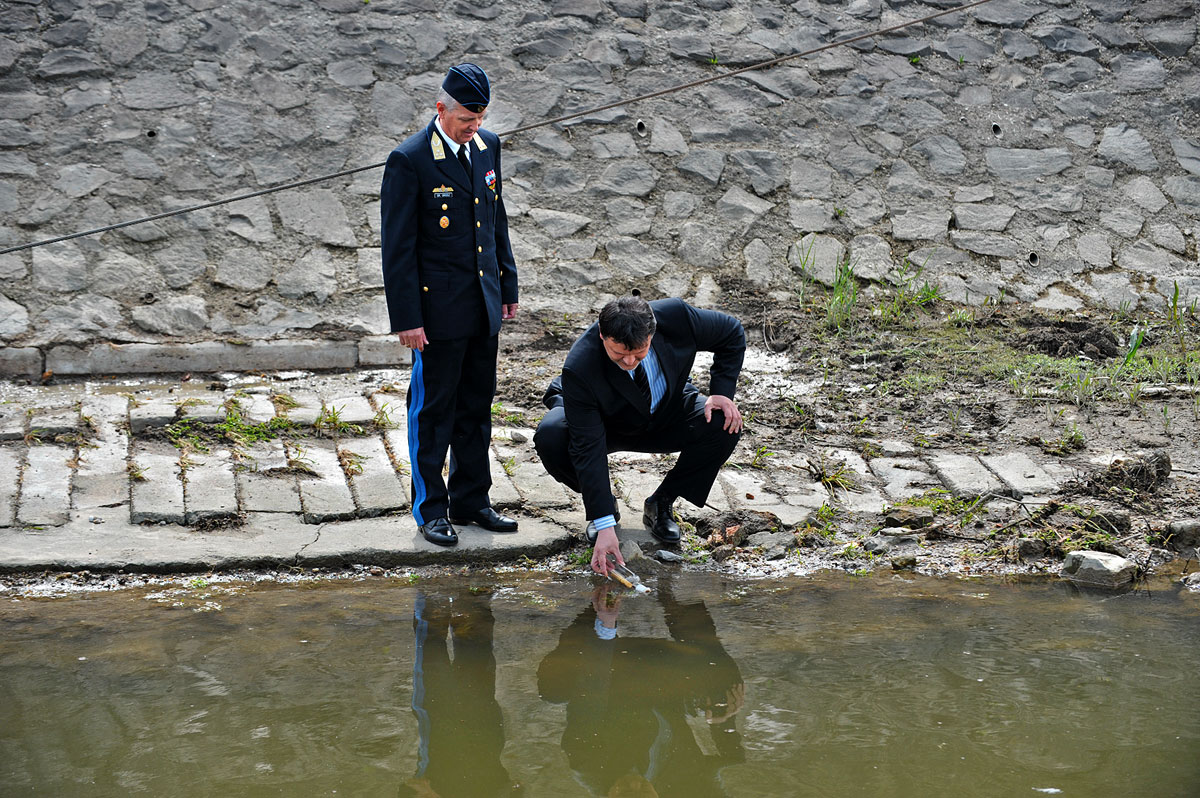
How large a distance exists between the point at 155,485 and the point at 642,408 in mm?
1866

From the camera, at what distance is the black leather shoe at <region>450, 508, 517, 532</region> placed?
4.10m

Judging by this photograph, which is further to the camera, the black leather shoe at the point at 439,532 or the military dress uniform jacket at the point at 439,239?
the black leather shoe at the point at 439,532

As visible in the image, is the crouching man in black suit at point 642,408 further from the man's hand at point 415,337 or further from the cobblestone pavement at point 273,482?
the man's hand at point 415,337

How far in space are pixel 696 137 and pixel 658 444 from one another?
320cm

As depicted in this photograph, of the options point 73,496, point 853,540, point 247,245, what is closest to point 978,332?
point 853,540

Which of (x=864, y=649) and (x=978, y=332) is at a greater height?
(x=978, y=332)

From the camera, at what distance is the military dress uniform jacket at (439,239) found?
12.5 ft

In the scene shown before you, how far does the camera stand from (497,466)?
4.64 m

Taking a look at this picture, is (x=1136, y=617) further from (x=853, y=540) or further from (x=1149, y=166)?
(x=1149, y=166)

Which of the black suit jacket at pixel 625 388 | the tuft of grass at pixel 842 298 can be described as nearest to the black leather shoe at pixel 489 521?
the black suit jacket at pixel 625 388

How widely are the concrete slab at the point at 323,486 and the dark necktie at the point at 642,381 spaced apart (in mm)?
1174

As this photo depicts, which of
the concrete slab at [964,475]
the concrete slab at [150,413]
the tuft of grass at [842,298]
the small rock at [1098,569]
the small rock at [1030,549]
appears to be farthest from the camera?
the tuft of grass at [842,298]

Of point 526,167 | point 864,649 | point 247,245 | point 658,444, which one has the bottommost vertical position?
point 864,649

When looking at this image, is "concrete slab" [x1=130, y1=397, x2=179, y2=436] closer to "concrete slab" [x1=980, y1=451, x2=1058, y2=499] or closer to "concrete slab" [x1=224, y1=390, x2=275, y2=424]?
"concrete slab" [x1=224, y1=390, x2=275, y2=424]
